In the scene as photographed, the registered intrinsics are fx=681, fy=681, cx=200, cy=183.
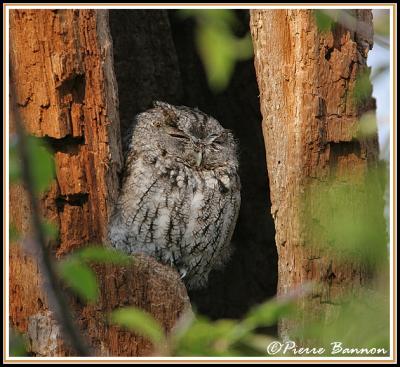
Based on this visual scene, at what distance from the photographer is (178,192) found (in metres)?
3.57

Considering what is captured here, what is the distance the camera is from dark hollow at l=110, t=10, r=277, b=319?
4609mm

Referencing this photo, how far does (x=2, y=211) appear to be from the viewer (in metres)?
2.54

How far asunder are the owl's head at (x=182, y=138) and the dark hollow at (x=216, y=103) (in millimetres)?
745

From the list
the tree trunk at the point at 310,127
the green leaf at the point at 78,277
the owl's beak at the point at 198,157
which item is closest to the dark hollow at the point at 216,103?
the owl's beak at the point at 198,157

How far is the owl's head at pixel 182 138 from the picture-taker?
3.68 metres

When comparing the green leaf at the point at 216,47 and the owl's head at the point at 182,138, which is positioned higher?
the green leaf at the point at 216,47

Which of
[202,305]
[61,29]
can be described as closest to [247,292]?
[202,305]

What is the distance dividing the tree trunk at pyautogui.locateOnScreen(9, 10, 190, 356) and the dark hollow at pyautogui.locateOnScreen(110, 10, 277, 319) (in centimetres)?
134

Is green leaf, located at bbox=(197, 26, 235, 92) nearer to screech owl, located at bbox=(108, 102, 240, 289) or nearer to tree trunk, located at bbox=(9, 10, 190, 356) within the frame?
tree trunk, located at bbox=(9, 10, 190, 356)

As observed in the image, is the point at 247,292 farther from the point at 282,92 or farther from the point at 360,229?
the point at 360,229

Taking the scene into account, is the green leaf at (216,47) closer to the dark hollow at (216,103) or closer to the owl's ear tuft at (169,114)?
the owl's ear tuft at (169,114)

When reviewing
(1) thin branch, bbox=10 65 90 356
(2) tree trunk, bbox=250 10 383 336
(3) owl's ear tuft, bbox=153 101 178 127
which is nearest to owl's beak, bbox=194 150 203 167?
(3) owl's ear tuft, bbox=153 101 178 127

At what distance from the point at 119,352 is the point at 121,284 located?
30 centimetres

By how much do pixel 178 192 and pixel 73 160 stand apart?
26.2 inches
